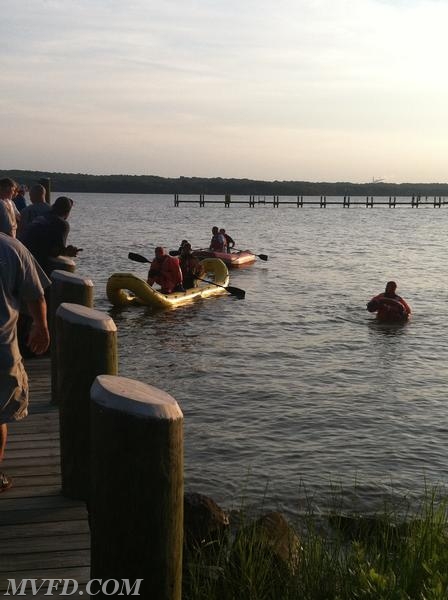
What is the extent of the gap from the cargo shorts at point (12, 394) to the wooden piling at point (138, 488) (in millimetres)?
1377

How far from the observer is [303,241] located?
1973 inches

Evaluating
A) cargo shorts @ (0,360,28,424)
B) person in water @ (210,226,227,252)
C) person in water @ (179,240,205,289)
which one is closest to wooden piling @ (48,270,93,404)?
cargo shorts @ (0,360,28,424)

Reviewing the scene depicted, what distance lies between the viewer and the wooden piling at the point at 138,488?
282 centimetres

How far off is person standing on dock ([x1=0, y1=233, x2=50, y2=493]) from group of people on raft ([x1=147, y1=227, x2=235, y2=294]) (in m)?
13.3

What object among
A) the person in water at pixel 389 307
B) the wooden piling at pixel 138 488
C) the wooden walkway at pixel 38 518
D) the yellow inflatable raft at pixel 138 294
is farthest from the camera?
the yellow inflatable raft at pixel 138 294

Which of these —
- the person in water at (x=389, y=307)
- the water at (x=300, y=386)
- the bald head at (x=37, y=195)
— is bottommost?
the water at (x=300, y=386)

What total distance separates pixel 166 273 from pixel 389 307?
17.2 ft

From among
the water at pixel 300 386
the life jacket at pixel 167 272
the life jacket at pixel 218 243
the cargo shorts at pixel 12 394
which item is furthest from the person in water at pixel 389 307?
the cargo shorts at pixel 12 394

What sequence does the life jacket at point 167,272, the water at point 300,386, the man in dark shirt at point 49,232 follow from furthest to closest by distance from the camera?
the life jacket at point 167,272 < the water at point 300,386 < the man in dark shirt at point 49,232

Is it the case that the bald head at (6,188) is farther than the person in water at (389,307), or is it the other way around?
the person in water at (389,307)

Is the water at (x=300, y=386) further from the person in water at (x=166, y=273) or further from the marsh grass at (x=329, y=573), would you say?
the marsh grass at (x=329, y=573)

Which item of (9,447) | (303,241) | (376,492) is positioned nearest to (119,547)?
(9,447)

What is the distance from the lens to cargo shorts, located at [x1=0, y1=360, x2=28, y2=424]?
165 inches

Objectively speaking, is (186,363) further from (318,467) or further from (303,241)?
(303,241)
